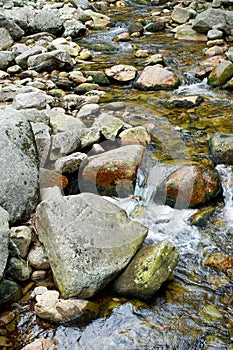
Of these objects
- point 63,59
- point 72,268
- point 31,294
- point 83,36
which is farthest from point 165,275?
point 83,36

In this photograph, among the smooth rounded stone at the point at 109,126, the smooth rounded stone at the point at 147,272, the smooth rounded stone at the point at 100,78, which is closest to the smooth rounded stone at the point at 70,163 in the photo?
the smooth rounded stone at the point at 109,126

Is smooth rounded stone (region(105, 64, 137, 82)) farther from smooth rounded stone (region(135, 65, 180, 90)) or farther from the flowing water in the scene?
the flowing water

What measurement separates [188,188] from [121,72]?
510cm

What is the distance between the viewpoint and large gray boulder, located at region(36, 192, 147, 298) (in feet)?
11.8

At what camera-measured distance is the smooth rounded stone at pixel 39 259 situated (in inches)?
155

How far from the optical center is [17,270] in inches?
151

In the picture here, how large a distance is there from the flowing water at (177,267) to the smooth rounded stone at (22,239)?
589 millimetres

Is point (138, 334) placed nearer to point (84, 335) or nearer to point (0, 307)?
point (84, 335)

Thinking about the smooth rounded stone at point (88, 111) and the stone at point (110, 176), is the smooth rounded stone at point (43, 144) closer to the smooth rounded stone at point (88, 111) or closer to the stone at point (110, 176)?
the stone at point (110, 176)

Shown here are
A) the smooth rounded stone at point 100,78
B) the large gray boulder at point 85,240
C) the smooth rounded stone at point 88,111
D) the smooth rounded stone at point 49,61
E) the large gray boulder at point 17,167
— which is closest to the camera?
the large gray boulder at point 85,240

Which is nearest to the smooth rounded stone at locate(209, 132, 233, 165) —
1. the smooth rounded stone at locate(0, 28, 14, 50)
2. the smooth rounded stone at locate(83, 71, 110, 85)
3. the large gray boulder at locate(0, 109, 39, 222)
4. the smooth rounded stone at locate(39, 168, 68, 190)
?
the smooth rounded stone at locate(39, 168, 68, 190)

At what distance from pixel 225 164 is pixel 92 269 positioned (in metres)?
3.08

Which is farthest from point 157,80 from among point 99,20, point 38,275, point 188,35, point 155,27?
point 99,20

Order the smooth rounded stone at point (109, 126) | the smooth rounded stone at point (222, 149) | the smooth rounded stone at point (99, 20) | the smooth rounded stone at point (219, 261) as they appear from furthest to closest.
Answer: the smooth rounded stone at point (99, 20), the smooth rounded stone at point (109, 126), the smooth rounded stone at point (222, 149), the smooth rounded stone at point (219, 261)
